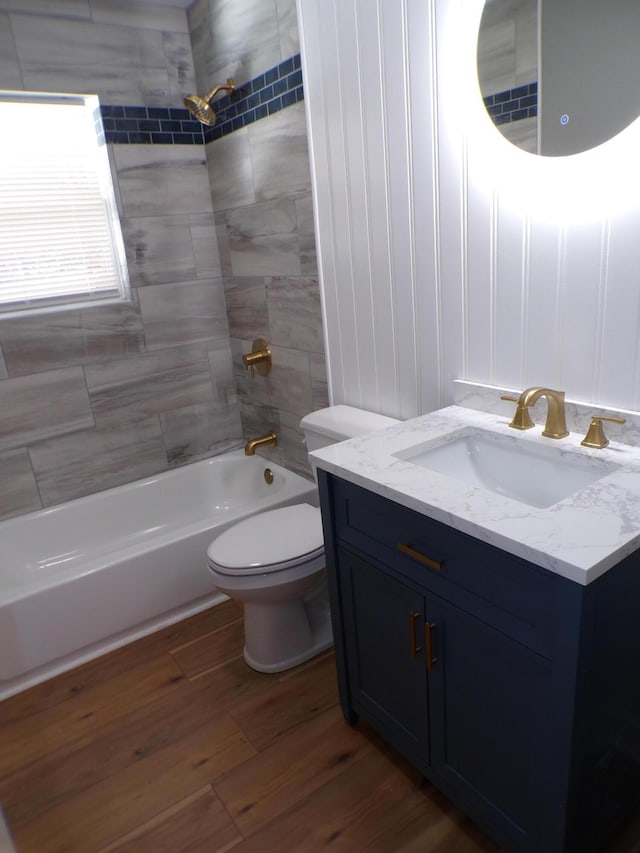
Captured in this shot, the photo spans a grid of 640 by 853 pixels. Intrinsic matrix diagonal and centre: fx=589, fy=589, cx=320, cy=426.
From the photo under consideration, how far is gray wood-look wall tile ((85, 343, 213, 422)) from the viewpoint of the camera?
271cm

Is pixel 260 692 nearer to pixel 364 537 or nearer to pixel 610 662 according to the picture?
pixel 364 537

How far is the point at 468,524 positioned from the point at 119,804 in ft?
4.26

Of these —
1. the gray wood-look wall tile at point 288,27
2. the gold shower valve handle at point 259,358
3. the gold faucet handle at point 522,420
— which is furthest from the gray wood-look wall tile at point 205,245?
the gold faucet handle at point 522,420

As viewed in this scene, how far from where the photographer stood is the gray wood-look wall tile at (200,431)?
9.69 ft

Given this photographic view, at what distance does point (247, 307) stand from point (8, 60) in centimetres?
131

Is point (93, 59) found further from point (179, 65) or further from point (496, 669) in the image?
point (496, 669)

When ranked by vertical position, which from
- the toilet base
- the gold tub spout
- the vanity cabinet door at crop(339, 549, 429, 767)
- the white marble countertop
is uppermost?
the white marble countertop

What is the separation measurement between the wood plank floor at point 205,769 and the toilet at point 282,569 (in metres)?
0.08

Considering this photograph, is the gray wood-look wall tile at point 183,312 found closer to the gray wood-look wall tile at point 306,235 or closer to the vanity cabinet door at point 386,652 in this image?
the gray wood-look wall tile at point 306,235

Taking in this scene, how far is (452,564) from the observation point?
1217 millimetres

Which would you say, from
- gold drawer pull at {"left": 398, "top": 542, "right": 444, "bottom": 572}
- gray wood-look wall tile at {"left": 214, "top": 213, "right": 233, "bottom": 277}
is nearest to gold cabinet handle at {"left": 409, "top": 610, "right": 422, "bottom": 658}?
gold drawer pull at {"left": 398, "top": 542, "right": 444, "bottom": 572}

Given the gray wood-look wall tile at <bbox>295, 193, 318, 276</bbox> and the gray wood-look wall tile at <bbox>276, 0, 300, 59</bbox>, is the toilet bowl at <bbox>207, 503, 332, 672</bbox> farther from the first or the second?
the gray wood-look wall tile at <bbox>276, 0, 300, 59</bbox>

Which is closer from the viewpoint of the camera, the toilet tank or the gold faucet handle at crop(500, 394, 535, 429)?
the gold faucet handle at crop(500, 394, 535, 429)

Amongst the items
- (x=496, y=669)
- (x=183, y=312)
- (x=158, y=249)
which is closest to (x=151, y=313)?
(x=183, y=312)
